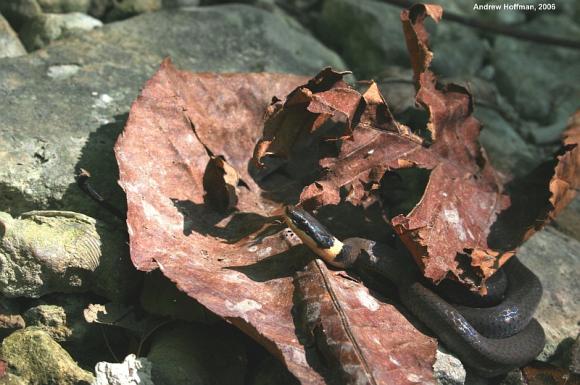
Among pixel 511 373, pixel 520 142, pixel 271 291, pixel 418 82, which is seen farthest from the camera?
pixel 520 142

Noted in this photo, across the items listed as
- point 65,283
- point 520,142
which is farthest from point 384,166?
point 520,142

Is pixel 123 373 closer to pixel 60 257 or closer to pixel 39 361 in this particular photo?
pixel 39 361

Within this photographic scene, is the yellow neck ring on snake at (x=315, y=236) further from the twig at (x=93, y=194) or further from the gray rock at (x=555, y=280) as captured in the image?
the gray rock at (x=555, y=280)

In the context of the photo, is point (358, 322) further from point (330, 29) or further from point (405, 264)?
point (330, 29)

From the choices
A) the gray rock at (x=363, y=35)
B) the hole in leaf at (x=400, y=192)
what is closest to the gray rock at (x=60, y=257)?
the hole in leaf at (x=400, y=192)

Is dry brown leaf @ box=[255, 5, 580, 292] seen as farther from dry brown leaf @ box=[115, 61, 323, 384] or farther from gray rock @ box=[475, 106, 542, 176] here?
gray rock @ box=[475, 106, 542, 176]

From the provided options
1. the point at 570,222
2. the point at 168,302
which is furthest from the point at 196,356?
the point at 570,222

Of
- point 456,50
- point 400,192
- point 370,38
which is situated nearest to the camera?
point 400,192

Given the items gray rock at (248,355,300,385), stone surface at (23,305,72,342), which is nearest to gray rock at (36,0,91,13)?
stone surface at (23,305,72,342)
